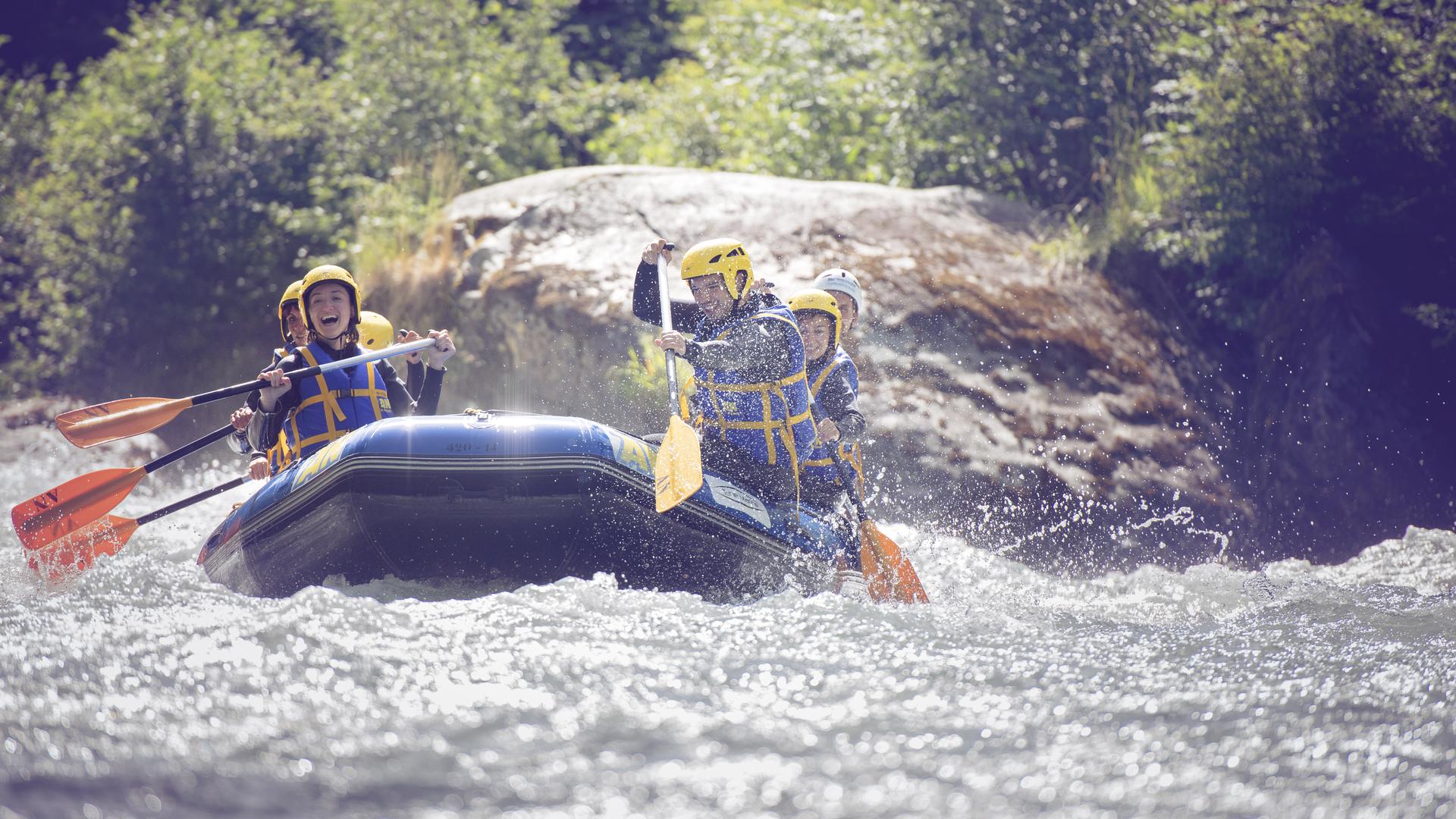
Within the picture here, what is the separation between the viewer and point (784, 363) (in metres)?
5.41

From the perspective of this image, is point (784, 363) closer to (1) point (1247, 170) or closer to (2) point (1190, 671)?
(2) point (1190, 671)

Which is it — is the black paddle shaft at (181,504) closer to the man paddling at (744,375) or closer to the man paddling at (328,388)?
the man paddling at (328,388)

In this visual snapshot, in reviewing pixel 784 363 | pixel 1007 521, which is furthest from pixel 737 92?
pixel 784 363

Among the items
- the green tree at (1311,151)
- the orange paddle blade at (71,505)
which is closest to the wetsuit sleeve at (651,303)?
the orange paddle blade at (71,505)

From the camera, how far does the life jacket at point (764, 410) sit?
544 cm

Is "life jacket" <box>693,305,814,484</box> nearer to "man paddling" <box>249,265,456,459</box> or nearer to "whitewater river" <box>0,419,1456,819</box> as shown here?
"whitewater river" <box>0,419,1456,819</box>

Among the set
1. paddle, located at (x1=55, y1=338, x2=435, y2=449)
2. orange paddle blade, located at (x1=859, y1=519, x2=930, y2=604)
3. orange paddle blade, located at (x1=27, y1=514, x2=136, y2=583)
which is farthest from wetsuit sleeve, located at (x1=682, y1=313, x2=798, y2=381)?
orange paddle blade, located at (x1=27, y1=514, x2=136, y2=583)

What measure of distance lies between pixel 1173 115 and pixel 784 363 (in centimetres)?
557

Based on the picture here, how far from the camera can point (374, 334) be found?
6496 millimetres

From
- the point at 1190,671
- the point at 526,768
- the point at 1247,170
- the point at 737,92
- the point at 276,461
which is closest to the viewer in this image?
the point at 526,768

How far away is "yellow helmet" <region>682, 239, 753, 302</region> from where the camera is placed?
5363 mm

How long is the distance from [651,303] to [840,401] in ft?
3.20

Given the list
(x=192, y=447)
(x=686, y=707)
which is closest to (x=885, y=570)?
(x=686, y=707)

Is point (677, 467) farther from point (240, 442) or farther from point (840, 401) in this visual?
point (240, 442)
